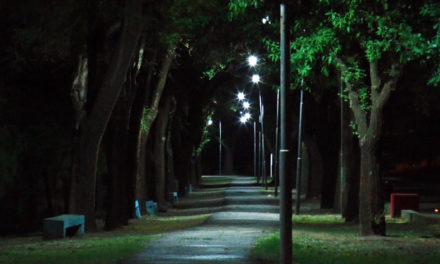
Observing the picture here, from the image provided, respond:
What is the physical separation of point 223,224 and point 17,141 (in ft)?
26.4

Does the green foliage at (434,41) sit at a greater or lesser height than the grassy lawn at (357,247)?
greater

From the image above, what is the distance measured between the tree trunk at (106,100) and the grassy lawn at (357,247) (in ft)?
18.3

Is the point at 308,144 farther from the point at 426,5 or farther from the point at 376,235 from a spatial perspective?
the point at 426,5

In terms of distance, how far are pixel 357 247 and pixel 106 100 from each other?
838cm

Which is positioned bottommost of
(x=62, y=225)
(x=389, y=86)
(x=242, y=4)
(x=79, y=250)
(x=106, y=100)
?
(x=79, y=250)

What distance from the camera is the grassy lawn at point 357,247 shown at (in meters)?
16.3

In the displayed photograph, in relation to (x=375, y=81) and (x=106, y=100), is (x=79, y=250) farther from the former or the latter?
(x=375, y=81)

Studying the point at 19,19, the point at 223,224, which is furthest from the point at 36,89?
the point at 223,224

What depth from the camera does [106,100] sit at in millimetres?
23422

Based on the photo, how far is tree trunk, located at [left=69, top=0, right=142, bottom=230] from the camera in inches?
920

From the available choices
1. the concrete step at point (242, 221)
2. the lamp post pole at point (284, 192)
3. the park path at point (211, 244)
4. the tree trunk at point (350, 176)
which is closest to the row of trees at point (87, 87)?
the concrete step at point (242, 221)

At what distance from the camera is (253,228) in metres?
24.9

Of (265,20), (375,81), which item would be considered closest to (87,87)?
(265,20)

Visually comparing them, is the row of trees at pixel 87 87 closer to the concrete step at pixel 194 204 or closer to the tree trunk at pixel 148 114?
the tree trunk at pixel 148 114
